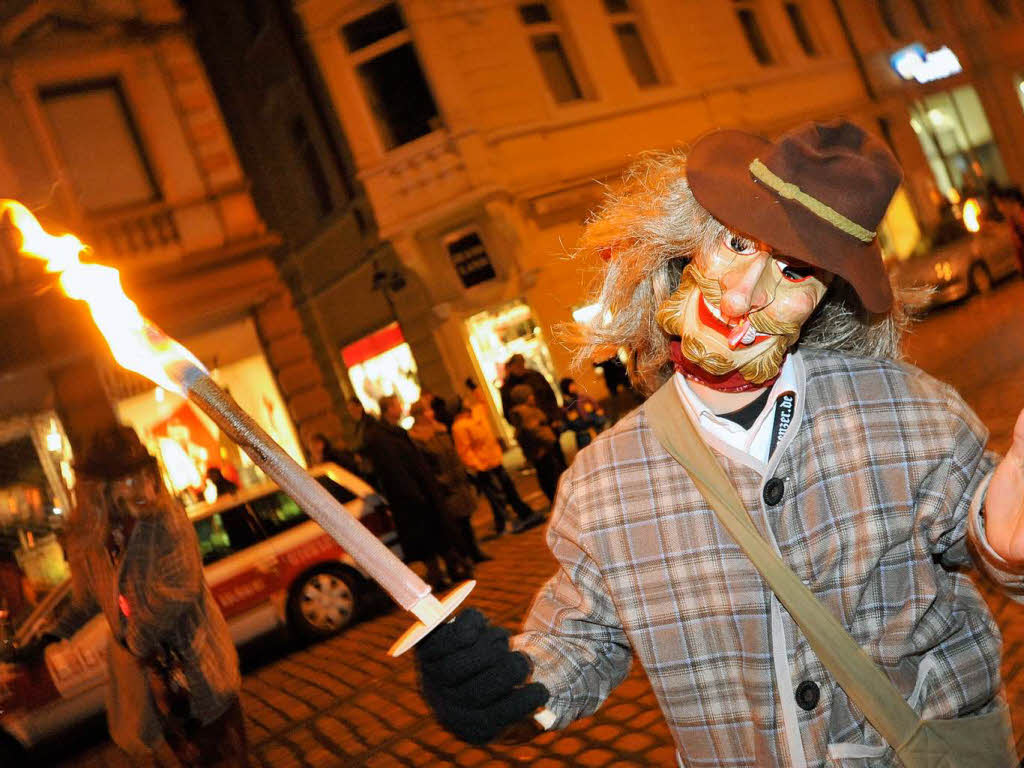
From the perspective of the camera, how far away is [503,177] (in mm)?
16703

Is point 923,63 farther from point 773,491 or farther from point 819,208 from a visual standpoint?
point 773,491

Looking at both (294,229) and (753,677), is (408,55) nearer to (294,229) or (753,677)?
(294,229)

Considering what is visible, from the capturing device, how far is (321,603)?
8.28 m

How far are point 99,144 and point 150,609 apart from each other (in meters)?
12.5

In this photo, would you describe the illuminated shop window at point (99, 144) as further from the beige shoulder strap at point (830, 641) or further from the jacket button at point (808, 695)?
the jacket button at point (808, 695)

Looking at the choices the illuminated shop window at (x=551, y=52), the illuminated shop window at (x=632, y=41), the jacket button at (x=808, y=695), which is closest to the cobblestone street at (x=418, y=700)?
the jacket button at (x=808, y=695)

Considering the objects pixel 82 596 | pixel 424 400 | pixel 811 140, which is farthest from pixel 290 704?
pixel 811 140

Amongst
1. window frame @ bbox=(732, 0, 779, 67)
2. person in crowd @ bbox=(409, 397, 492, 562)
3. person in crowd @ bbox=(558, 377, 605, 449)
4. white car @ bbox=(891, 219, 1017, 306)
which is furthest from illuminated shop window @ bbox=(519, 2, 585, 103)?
person in crowd @ bbox=(409, 397, 492, 562)

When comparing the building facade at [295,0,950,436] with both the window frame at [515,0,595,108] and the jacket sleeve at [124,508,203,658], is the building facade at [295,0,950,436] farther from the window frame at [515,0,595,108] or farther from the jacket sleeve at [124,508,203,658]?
the jacket sleeve at [124,508,203,658]

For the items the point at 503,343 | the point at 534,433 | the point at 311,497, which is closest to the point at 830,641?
the point at 311,497

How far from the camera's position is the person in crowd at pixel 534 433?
9.83 m

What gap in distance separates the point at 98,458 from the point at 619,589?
9.20 feet

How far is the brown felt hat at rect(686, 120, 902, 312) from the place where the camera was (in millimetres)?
Answer: 1704

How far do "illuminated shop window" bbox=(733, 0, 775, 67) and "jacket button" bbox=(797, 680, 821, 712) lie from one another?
21.8 meters
